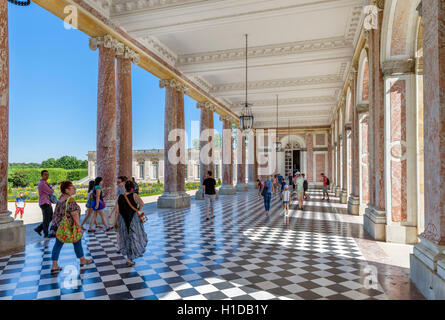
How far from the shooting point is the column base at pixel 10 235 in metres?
6.11

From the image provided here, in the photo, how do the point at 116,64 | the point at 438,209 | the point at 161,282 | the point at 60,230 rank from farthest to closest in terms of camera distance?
1. the point at 116,64
2. the point at 60,230
3. the point at 161,282
4. the point at 438,209

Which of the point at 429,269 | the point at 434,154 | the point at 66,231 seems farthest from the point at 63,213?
the point at 434,154

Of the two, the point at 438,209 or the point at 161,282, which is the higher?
the point at 438,209

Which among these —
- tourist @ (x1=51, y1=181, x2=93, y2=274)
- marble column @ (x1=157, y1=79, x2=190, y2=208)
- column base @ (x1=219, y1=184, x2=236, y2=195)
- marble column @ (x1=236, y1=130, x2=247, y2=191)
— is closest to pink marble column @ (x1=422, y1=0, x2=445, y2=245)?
tourist @ (x1=51, y1=181, x2=93, y2=274)

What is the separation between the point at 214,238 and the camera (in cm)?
775

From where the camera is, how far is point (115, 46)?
32.4ft

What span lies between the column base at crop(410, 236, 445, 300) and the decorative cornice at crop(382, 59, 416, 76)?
4310 millimetres

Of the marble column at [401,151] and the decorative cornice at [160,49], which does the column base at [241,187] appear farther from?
the marble column at [401,151]

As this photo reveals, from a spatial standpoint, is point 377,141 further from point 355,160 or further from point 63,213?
point 63,213

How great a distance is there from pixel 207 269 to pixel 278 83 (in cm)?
1327
